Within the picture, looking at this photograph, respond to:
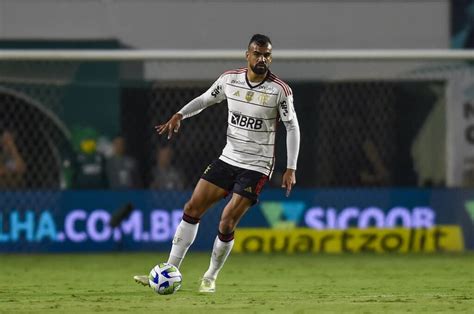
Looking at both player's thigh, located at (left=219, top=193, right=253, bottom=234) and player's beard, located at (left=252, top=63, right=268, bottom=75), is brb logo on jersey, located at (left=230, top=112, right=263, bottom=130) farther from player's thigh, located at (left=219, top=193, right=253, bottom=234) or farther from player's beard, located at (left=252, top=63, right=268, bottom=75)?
player's thigh, located at (left=219, top=193, right=253, bottom=234)

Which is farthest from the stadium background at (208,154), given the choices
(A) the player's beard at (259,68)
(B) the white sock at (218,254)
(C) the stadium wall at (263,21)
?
(A) the player's beard at (259,68)

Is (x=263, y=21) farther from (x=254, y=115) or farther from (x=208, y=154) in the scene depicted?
(x=254, y=115)

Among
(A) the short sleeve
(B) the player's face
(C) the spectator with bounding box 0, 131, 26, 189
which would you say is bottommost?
(C) the spectator with bounding box 0, 131, 26, 189

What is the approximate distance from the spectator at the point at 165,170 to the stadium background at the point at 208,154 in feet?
0.28

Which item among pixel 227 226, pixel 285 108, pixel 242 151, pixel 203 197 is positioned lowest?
pixel 227 226

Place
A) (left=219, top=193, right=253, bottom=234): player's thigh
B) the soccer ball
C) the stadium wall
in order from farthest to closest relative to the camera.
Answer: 1. the stadium wall
2. (left=219, top=193, right=253, bottom=234): player's thigh
3. the soccer ball

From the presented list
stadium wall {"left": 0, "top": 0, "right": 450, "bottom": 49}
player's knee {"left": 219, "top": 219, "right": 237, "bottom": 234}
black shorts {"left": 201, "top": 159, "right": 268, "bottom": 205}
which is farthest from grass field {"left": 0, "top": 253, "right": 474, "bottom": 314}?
stadium wall {"left": 0, "top": 0, "right": 450, "bottom": 49}

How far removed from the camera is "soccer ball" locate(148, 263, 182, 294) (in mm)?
10414

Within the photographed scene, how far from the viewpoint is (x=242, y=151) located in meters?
11.0

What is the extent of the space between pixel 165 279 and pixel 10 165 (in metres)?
6.96

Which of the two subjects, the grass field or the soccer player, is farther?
the soccer player

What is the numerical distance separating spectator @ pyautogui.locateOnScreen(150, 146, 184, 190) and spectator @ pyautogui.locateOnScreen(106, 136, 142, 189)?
0.25 meters

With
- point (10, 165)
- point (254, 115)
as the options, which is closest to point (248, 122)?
point (254, 115)

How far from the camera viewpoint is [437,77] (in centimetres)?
1758
